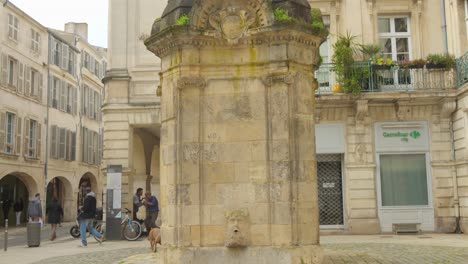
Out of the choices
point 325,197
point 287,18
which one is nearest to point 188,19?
point 287,18

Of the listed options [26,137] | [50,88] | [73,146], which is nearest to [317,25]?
[26,137]

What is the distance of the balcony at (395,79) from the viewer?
68.0 ft

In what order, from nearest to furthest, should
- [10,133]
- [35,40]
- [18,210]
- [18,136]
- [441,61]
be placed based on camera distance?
[441,61], [10,133], [18,136], [18,210], [35,40]

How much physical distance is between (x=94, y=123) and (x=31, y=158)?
10181 millimetres

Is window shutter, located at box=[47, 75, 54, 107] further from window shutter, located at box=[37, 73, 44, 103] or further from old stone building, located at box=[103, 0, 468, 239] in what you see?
old stone building, located at box=[103, 0, 468, 239]

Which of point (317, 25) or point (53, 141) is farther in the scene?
point (53, 141)

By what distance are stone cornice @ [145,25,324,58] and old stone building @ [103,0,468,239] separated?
39.9 feet

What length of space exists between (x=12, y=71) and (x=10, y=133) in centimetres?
350

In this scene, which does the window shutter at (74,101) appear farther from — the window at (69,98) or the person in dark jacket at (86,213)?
the person in dark jacket at (86,213)

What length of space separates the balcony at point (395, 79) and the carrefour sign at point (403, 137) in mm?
1326

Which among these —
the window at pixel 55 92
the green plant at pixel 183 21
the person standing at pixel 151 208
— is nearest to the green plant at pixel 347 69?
the person standing at pixel 151 208

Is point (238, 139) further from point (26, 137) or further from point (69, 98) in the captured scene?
point (69, 98)

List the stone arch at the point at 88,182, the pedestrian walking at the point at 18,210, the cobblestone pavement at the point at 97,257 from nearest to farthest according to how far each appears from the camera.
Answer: the cobblestone pavement at the point at 97,257 < the pedestrian walking at the point at 18,210 < the stone arch at the point at 88,182

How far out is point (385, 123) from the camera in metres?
20.9
